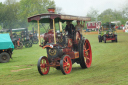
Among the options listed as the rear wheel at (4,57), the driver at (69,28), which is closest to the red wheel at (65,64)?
the driver at (69,28)

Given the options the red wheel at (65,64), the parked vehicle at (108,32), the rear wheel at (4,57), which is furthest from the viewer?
the parked vehicle at (108,32)

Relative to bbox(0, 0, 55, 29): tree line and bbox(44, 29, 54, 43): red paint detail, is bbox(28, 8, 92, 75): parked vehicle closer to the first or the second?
bbox(44, 29, 54, 43): red paint detail

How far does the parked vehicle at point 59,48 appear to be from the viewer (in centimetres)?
862

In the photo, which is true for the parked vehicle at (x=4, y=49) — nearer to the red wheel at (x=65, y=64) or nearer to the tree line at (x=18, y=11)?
the red wheel at (x=65, y=64)

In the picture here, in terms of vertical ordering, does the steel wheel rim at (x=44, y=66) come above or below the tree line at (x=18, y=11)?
below

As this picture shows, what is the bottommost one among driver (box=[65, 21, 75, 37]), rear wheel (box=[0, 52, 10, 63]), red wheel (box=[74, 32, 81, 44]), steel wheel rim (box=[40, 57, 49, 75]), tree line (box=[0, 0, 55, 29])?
rear wheel (box=[0, 52, 10, 63])

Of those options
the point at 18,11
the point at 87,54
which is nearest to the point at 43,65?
the point at 87,54

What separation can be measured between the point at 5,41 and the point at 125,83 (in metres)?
9.64

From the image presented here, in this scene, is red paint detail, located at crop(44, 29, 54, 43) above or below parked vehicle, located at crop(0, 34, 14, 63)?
above

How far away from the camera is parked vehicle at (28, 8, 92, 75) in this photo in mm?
8625

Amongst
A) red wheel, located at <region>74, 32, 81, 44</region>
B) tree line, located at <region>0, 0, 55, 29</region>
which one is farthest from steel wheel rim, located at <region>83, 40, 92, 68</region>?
tree line, located at <region>0, 0, 55, 29</region>

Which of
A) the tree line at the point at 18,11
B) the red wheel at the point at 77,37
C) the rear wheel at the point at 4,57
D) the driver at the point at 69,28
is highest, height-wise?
the tree line at the point at 18,11

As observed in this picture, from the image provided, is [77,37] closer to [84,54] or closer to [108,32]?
[84,54]

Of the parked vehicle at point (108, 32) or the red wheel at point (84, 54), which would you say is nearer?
the red wheel at point (84, 54)
